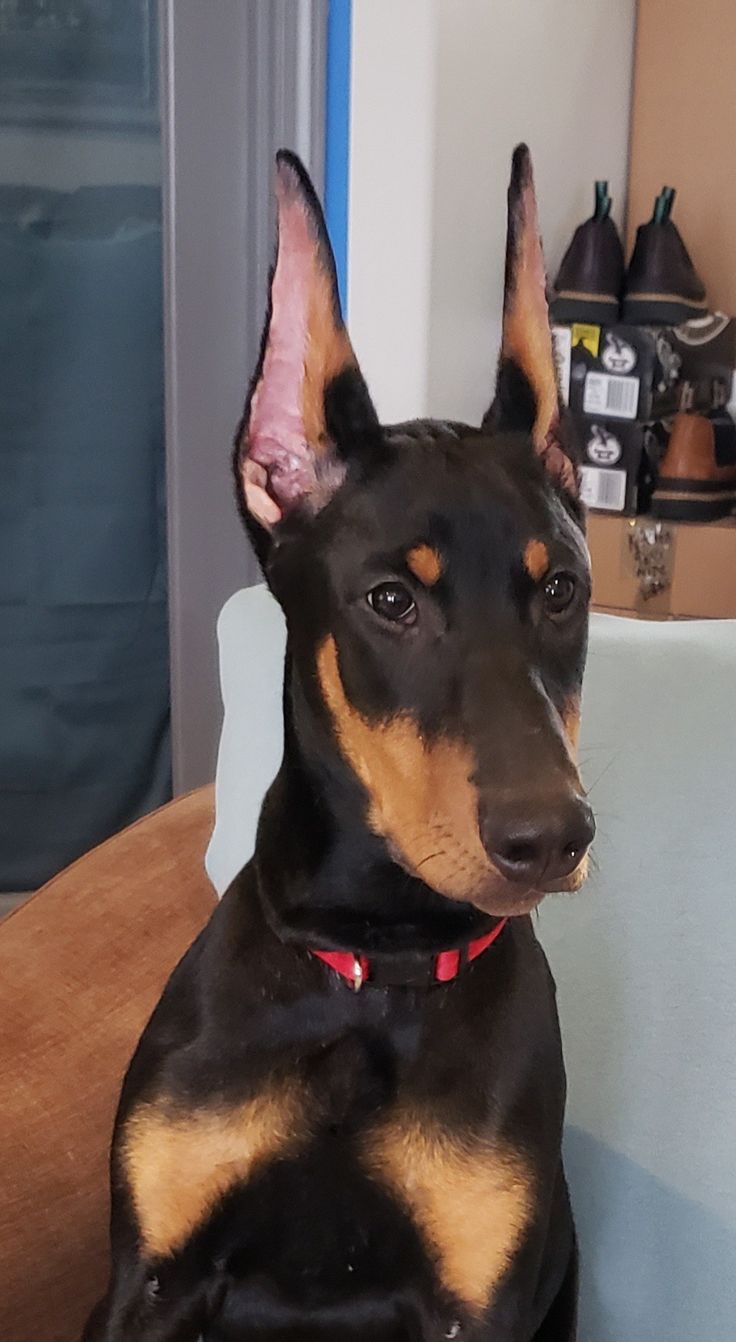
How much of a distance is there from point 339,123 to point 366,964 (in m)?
1.65

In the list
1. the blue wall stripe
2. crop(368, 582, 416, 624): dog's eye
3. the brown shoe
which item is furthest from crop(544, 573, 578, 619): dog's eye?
the brown shoe

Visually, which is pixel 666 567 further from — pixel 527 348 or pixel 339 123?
pixel 527 348

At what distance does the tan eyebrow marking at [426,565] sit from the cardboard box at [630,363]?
5.87 feet

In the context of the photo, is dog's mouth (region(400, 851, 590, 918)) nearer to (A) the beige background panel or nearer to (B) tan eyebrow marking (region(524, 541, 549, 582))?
(B) tan eyebrow marking (region(524, 541, 549, 582))

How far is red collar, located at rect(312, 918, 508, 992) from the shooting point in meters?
1.07

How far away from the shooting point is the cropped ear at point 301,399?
3.30 ft

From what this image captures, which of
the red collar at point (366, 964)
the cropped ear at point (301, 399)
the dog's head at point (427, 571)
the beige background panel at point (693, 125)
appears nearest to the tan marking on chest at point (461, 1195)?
the red collar at point (366, 964)

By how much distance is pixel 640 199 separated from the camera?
301 cm

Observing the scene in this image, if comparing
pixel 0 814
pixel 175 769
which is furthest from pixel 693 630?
pixel 0 814

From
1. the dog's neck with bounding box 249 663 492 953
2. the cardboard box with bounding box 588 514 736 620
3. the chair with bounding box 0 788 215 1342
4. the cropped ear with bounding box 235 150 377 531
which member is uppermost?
the cropped ear with bounding box 235 150 377 531

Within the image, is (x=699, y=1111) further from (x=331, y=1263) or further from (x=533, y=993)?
(x=331, y=1263)

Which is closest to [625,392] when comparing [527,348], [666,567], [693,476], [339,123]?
[693,476]

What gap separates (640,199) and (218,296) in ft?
3.74

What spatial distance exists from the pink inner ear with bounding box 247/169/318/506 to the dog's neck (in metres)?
0.16
